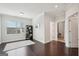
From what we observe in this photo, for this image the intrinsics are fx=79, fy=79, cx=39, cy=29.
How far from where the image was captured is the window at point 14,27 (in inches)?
287

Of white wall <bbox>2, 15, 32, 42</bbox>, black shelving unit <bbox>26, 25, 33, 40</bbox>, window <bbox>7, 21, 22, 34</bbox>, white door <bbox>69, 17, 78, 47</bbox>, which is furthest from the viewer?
black shelving unit <bbox>26, 25, 33, 40</bbox>

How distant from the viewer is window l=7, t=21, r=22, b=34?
729cm

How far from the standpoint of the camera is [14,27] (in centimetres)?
788

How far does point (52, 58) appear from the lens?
146cm

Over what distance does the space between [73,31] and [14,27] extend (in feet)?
18.0

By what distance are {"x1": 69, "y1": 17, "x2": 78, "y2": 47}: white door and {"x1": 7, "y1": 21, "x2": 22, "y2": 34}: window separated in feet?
17.2

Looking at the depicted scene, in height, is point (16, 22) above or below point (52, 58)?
above

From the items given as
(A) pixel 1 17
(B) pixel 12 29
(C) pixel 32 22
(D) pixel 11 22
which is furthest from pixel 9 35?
(C) pixel 32 22

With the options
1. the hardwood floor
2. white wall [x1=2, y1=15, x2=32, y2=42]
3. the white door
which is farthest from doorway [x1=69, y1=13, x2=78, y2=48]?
white wall [x1=2, y1=15, x2=32, y2=42]

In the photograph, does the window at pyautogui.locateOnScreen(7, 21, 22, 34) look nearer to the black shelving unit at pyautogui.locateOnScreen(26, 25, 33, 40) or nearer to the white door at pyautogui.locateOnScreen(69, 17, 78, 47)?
the black shelving unit at pyautogui.locateOnScreen(26, 25, 33, 40)

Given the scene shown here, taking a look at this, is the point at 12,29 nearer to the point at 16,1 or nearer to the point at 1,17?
the point at 1,17

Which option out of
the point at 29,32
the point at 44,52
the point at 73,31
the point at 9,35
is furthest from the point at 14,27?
the point at 73,31

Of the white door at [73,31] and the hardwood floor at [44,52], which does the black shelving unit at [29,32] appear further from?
the white door at [73,31]

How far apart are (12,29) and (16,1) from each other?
→ 21.0 ft
